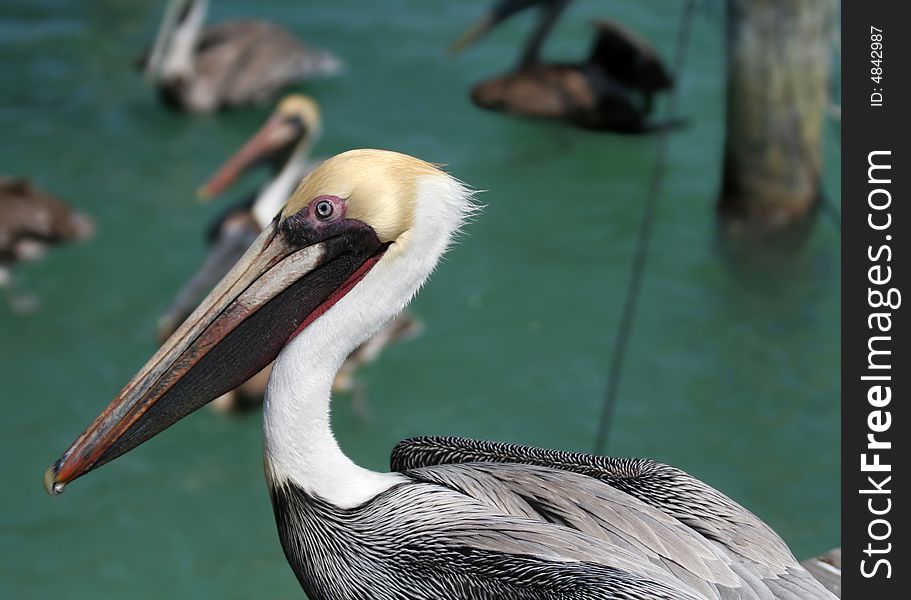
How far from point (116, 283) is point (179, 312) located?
0.89 m

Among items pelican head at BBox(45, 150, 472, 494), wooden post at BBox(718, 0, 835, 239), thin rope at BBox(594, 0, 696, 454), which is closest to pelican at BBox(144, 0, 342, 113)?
thin rope at BBox(594, 0, 696, 454)

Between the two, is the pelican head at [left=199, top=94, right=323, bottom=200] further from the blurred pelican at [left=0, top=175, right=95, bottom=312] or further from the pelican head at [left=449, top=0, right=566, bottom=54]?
the pelican head at [left=449, top=0, right=566, bottom=54]

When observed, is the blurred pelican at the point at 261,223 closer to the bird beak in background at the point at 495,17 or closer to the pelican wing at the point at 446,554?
the bird beak in background at the point at 495,17

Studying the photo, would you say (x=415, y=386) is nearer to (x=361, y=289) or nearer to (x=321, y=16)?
(x=361, y=289)

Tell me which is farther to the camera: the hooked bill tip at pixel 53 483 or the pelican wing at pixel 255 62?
the pelican wing at pixel 255 62

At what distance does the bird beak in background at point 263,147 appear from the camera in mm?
6418

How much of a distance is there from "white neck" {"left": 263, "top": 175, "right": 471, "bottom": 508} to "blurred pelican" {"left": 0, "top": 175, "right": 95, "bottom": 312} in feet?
12.7

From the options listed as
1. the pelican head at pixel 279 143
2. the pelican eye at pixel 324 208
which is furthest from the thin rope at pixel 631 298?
the pelican eye at pixel 324 208

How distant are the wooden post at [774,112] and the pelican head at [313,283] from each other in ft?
11.1

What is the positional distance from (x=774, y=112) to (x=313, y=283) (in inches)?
146

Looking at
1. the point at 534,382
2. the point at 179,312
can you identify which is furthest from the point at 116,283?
the point at 534,382

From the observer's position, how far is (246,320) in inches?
107

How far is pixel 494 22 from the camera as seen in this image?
7.88 metres

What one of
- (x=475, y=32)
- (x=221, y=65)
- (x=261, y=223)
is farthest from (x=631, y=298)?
(x=221, y=65)
